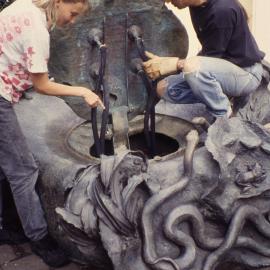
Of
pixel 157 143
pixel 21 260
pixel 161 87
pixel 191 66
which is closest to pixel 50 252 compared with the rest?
pixel 21 260

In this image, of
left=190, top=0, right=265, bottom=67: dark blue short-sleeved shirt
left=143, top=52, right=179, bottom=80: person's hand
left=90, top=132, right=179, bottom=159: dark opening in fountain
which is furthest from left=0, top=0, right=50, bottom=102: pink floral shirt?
left=190, top=0, right=265, bottom=67: dark blue short-sleeved shirt

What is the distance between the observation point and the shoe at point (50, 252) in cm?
317

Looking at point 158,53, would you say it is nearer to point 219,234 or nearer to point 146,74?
point 146,74

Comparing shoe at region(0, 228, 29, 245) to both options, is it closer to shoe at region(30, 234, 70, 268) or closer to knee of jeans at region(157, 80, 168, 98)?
shoe at region(30, 234, 70, 268)

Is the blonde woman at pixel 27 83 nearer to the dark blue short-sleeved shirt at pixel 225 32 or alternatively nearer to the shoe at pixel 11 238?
the shoe at pixel 11 238

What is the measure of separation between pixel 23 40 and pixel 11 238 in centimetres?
107

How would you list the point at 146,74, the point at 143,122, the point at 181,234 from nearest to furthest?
the point at 181,234
the point at 146,74
the point at 143,122

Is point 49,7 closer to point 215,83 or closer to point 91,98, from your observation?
point 91,98

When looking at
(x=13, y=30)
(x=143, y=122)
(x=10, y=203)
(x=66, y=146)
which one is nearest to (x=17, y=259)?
(x=10, y=203)

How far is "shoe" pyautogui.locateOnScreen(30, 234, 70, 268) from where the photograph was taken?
3.17 meters

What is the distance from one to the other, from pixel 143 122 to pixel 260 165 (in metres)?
0.87

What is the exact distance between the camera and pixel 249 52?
10.8ft

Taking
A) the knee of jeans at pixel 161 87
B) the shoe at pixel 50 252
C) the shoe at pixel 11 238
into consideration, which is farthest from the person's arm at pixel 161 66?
the shoe at pixel 11 238

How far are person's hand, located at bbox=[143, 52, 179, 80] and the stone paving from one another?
2.98 ft
